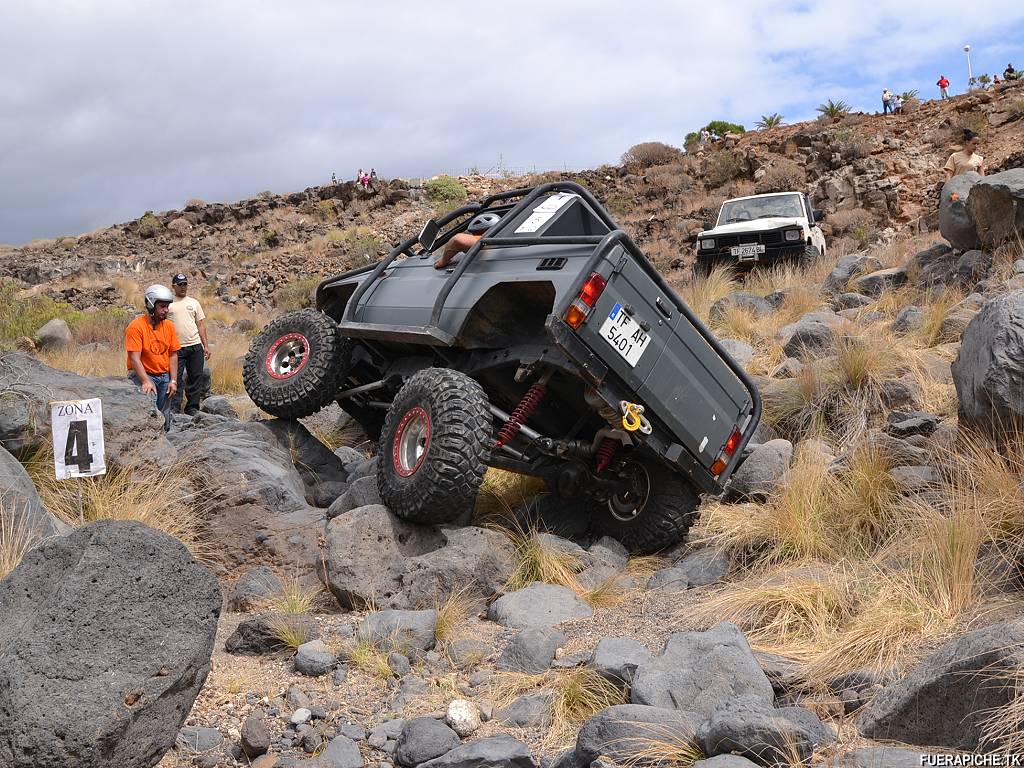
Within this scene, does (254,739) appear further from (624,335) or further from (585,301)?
(624,335)

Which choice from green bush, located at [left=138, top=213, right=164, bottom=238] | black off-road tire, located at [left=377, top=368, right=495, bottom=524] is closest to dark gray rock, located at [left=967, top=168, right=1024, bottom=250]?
black off-road tire, located at [left=377, top=368, right=495, bottom=524]

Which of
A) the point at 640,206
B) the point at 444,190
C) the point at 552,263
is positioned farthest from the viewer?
the point at 444,190

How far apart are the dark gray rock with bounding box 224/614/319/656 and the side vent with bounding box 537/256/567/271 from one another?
9.02 feet

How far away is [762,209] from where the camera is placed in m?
16.0

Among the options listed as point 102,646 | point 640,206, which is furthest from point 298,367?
point 640,206

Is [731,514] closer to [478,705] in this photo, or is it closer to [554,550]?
[554,550]

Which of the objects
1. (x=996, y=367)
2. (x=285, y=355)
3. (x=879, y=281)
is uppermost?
(x=879, y=281)

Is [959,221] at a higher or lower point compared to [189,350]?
higher

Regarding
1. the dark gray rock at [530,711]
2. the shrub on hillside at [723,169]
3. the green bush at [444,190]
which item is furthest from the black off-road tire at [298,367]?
the green bush at [444,190]

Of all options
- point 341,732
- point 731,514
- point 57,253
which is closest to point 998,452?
point 731,514

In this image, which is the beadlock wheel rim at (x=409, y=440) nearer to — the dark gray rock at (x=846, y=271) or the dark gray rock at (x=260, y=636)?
the dark gray rock at (x=260, y=636)

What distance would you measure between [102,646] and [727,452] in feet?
14.3

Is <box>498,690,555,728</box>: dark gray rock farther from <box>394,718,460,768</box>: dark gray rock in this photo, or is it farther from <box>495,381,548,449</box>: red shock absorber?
<box>495,381,548,449</box>: red shock absorber

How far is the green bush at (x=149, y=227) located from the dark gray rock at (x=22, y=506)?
A: 31.5 metres
